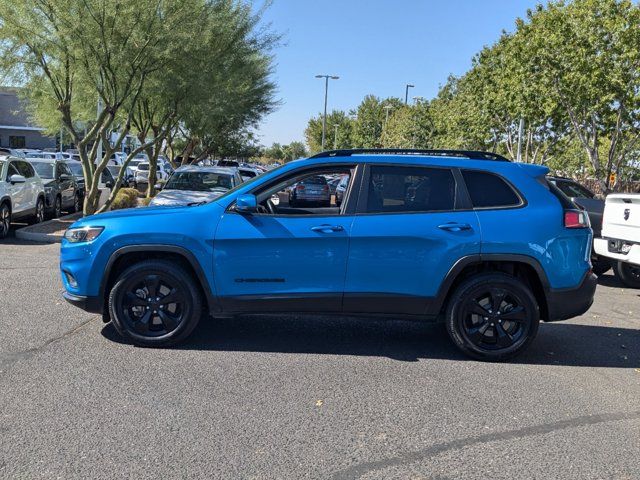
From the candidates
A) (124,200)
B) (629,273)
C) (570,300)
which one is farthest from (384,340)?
(124,200)

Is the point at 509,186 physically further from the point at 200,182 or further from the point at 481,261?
the point at 200,182

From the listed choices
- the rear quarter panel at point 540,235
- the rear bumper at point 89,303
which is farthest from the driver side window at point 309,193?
the rear bumper at point 89,303

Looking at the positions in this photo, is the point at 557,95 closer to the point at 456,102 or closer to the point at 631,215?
the point at 631,215

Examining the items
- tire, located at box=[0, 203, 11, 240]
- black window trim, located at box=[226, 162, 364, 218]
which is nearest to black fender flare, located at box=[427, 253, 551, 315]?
black window trim, located at box=[226, 162, 364, 218]

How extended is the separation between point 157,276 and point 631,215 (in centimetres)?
643

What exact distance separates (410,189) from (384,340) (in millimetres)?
1621

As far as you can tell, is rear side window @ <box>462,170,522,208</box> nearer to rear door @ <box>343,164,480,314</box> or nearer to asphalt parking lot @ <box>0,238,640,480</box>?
rear door @ <box>343,164,480,314</box>

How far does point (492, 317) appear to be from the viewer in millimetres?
5301

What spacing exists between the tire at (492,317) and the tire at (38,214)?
11.7m

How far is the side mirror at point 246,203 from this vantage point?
507cm

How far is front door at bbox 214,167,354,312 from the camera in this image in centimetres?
514

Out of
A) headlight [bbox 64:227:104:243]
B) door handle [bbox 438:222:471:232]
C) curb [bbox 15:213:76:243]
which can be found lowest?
curb [bbox 15:213:76:243]

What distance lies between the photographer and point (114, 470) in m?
3.22

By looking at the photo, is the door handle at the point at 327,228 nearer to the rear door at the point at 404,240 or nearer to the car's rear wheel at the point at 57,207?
the rear door at the point at 404,240
